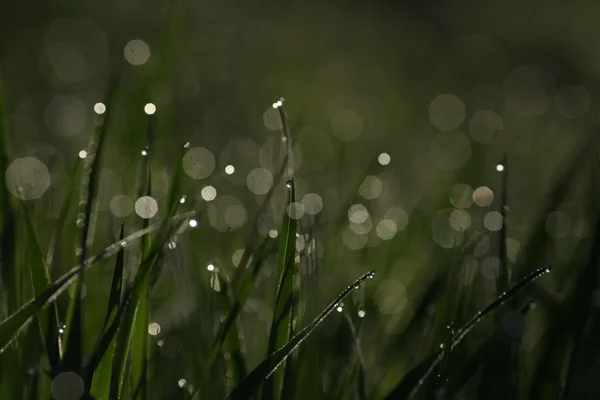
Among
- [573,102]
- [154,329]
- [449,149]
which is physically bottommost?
[154,329]

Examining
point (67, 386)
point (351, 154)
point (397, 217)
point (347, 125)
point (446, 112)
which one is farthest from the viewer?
point (446, 112)

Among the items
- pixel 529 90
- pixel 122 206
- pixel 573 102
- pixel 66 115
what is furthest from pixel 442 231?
pixel 529 90

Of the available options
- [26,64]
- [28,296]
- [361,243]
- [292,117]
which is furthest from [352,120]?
[28,296]

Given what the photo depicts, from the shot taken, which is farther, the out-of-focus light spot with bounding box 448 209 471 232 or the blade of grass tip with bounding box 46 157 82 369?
the out-of-focus light spot with bounding box 448 209 471 232

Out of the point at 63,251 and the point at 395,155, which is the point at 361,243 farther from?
the point at 395,155

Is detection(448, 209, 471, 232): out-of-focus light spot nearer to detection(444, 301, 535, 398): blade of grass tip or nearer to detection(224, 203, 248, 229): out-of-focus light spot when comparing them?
detection(224, 203, 248, 229): out-of-focus light spot

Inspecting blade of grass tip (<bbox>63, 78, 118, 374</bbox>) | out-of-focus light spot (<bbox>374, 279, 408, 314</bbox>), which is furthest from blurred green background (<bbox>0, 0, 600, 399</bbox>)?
blade of grass tip (<bbox>63, 78, 118, 374</bbox>)

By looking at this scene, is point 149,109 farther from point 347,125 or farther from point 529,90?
point 529,90
